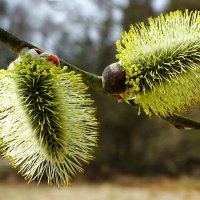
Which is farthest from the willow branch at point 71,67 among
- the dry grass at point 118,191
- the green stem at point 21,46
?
the dry grass at point 118,191

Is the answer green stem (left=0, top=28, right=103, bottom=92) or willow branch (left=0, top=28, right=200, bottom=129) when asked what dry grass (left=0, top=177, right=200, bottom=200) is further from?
green stem (left=0, top=28, right=103, bottom=92)

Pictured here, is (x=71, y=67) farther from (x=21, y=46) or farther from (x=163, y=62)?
(x=163, y=62)

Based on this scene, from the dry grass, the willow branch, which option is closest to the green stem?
the willow branch

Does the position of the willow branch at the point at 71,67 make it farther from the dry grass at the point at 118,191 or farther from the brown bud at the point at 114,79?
the dry grass at the point at 118,191

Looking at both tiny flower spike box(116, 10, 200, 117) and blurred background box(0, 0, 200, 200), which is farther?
blurred background box(0, 0, 200, 200)

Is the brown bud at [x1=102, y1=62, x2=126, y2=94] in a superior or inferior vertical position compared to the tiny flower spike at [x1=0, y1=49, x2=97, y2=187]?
superior

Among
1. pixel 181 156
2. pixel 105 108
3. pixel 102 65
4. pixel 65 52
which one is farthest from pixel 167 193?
pixel 65 52
